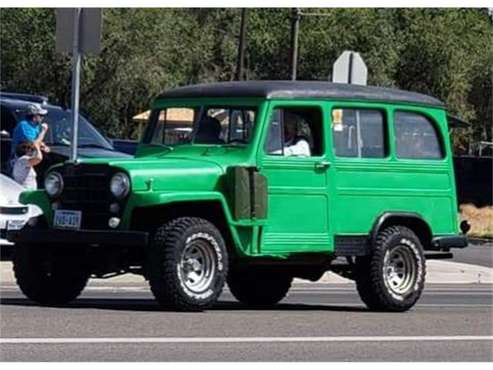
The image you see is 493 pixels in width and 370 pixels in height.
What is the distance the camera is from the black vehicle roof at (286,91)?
1320cm

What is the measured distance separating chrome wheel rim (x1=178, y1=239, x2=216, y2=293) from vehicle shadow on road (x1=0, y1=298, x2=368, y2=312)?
1.12 ft

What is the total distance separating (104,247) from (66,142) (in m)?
9.25

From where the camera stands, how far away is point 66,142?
71.4ft

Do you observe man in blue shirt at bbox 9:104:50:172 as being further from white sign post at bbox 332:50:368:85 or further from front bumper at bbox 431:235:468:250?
front bumper at bbox 431:235:468:250

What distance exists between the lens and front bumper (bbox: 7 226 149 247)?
39.6 feet

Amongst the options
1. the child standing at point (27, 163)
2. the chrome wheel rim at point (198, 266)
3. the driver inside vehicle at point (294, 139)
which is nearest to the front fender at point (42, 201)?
the chrome wheel rim at point (198, 266)

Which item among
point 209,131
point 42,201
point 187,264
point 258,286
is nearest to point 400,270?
point 258,286

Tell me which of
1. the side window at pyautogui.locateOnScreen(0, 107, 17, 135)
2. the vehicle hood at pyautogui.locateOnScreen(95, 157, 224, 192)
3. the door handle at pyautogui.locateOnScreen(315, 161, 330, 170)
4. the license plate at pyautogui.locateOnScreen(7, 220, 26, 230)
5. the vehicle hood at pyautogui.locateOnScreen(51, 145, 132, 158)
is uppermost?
the side window at pyautogui.locateOnScreen(0, 107, 17, 135)

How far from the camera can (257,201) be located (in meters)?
12.7

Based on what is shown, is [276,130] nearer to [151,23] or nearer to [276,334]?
[276,334]

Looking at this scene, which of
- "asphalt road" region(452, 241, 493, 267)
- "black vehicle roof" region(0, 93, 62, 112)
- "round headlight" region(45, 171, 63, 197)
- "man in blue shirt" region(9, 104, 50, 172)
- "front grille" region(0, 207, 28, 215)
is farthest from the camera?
"black vehicle roof" region(0, 93, 62, 112)

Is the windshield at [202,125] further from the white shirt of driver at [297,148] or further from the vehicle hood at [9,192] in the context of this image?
the vehicle hood at [9,192]

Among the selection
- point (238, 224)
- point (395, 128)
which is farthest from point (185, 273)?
point (395, 128)

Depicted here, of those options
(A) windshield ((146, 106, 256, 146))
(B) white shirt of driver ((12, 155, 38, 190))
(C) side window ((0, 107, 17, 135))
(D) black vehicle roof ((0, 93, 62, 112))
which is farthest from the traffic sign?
(C) side window ((0, 107, 17, 135))
